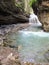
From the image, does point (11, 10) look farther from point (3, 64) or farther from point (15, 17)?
point (3, 64)

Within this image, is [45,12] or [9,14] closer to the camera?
[45,12]

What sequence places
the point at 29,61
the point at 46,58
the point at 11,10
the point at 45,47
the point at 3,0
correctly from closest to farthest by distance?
the point at 29,61 < the point at 46,58 < the point at 45,47 < the point at 3,0 < the point at 11,10

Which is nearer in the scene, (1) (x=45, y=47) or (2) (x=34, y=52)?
(2) (x=34, y=52)

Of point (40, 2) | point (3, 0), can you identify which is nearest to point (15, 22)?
point (3, 0)

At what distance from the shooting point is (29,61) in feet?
20.8

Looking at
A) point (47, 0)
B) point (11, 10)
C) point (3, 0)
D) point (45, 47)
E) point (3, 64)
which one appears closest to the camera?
point (3, 64)

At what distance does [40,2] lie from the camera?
1395 centimetres

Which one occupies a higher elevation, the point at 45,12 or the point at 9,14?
the point at 45,12

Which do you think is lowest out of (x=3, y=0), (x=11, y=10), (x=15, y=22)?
(x=15, y=22)

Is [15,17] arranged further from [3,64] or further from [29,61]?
[3,64]

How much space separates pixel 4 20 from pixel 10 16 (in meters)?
A: 0.87

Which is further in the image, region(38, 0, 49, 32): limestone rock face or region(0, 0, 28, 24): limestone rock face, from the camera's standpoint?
region(0, 0, 28, 24): limestone rock face

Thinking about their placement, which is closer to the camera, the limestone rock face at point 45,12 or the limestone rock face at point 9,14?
the limestone rock face at point 45,12

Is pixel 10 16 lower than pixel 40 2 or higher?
lower
